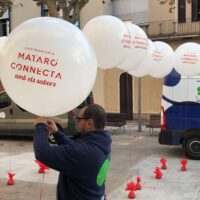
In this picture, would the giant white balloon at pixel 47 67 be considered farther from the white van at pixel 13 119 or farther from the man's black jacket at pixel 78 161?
the white van at pixel 13 119

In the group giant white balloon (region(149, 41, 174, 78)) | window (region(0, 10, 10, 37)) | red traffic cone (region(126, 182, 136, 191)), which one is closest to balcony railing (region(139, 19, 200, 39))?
window (region(0, 10, 10, 37))

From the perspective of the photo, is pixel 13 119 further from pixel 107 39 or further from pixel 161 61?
pixel 107 39

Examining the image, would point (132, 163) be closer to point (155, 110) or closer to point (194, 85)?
point (194, 85)

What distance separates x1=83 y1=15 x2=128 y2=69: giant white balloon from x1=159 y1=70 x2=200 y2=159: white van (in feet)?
14.9

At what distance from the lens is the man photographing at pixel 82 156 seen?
9.26 feet

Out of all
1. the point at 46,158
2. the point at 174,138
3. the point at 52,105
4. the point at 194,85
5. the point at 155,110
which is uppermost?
the point at 52,105

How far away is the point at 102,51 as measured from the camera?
5.76 m

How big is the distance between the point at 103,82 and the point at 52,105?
1807cm

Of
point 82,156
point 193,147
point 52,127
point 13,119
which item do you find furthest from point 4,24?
point 82,156

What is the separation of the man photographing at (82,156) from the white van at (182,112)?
7645mm

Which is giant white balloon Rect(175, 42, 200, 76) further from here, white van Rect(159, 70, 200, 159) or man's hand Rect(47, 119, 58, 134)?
man's hand Rect(47, 119, 58, 134)

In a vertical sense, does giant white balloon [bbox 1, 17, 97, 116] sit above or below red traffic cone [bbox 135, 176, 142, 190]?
above

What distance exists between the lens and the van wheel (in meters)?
10.5

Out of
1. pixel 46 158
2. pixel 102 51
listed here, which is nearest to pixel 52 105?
pixel 46 158
